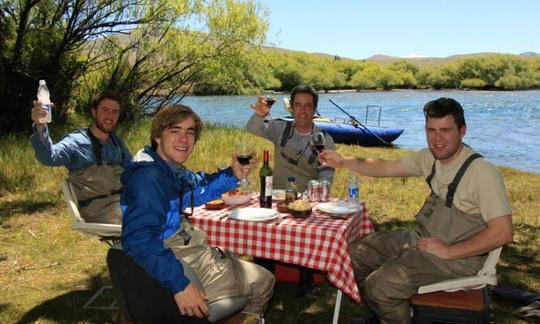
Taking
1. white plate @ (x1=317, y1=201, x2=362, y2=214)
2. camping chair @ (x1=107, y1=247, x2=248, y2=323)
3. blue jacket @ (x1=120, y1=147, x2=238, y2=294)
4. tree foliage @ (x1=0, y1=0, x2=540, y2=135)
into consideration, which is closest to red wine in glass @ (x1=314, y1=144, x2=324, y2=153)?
white plate @ (x1=317, y1=201, x2=362, y2=214)

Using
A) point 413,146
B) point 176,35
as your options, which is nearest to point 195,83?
point 176,35

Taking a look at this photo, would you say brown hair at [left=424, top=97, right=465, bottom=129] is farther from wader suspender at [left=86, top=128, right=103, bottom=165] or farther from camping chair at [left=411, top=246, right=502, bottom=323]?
wader suspender at [left=86, top=128, right=103, bottom=165]

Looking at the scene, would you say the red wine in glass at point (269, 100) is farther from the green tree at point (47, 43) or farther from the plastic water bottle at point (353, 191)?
the green tree at point (47, 43)

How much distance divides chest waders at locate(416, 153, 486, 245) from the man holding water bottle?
271cm

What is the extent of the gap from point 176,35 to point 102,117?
1465 centimetres

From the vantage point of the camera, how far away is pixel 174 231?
245 centimetres

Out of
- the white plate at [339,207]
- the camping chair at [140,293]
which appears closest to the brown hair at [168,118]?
the camping chair at [140,293]

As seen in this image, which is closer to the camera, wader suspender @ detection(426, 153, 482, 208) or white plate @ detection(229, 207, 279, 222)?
wader suspender @ detection(426, 153, 482, 208)

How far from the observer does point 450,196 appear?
2.92 meters

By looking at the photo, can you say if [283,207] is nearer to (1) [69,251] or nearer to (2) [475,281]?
(2) [475,281]

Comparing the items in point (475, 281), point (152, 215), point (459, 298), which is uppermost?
point (152, 215)

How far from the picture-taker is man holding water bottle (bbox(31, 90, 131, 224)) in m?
3.89

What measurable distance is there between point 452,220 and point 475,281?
16.0 inches

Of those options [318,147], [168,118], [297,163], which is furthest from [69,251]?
[168,118]
